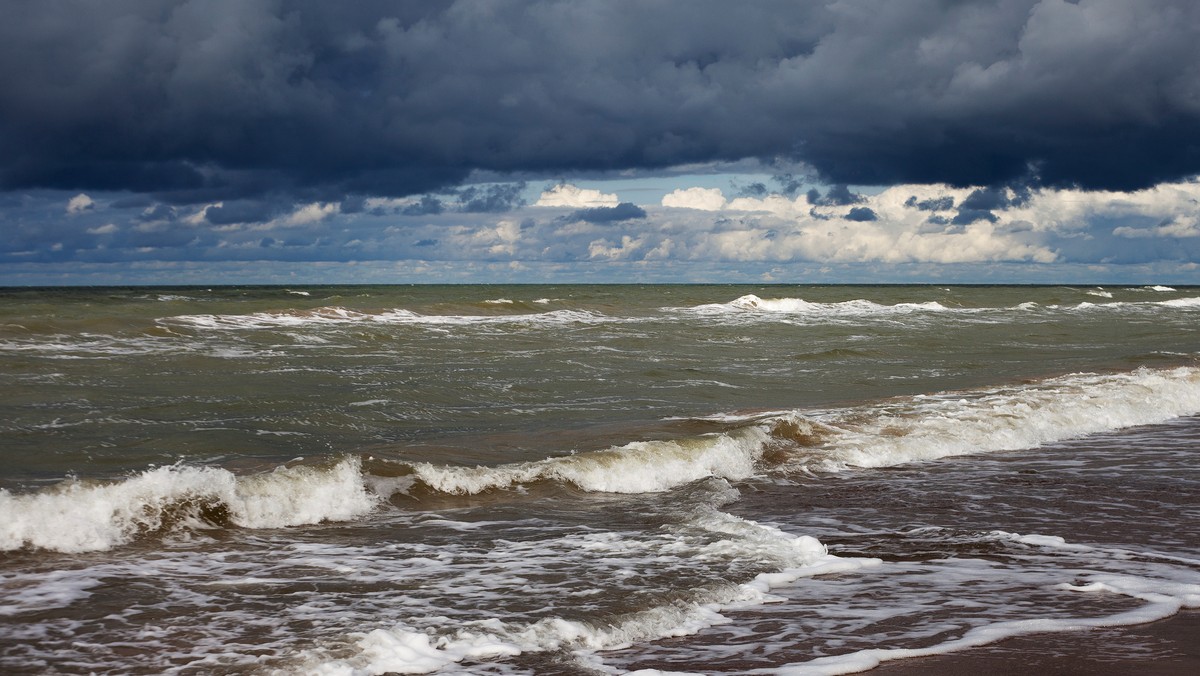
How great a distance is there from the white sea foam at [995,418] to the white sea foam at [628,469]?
33.6 inches

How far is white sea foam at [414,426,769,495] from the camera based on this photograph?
864 cm

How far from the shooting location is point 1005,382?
1706 cm

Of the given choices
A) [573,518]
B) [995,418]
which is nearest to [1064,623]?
[573,518]

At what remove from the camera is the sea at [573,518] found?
4.74 m

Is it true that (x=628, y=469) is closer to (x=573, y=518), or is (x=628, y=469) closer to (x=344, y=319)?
(x=573, y=518)

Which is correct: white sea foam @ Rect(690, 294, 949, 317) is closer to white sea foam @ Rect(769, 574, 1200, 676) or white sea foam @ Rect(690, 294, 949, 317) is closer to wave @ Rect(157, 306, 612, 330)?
wave @ Rect(157, 306, 612, 330)

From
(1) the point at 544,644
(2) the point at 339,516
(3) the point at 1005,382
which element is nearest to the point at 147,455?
(2) the point at 339,516

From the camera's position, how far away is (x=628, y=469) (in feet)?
30.5

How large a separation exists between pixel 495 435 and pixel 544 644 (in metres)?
6.87

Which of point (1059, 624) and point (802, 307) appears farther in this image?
point (802, 307)

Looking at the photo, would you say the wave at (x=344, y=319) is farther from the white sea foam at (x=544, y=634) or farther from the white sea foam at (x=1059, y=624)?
the white sea foam at (x=1059, y=624)

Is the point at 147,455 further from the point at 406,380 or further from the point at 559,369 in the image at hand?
the point at 559,369

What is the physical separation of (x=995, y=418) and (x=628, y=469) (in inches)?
231

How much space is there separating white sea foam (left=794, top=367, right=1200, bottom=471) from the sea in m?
0.07
